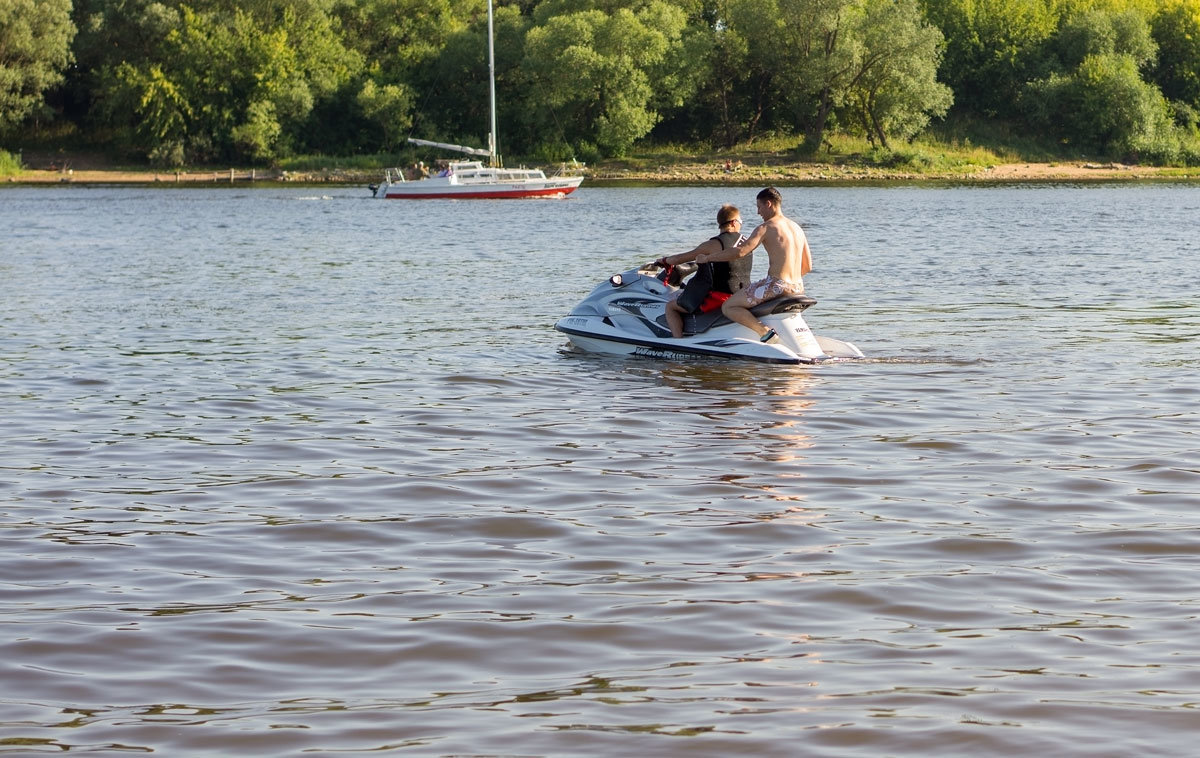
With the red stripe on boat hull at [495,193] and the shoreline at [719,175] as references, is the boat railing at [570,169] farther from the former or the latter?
the red stripe on boat hull at [495,193]

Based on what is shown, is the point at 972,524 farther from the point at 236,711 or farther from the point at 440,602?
the point at 236,711

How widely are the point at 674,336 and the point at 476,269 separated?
13053mm

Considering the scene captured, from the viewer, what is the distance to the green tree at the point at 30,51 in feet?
251

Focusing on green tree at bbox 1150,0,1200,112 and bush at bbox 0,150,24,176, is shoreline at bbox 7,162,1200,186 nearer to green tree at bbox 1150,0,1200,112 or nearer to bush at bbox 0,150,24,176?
bush at bbox 0,150,24,176

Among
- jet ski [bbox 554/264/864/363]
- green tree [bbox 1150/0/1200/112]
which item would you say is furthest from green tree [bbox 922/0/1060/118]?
jet ski [bbox 554/264/864/363]

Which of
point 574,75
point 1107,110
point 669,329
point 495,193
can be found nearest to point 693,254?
point 669,329

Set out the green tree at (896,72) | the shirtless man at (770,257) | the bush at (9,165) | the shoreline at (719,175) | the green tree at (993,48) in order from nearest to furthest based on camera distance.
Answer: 1. the shirtless man at (770,257)
2. the shoreline at (719,175)
3. the green tree at (896,72)
4. the bush at (9,165)
5. the green tree at (993,48)

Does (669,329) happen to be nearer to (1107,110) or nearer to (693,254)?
(693,254)

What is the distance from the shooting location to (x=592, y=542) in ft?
23.0

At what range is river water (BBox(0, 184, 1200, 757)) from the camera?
4832mm

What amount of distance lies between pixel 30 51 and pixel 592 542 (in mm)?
78769

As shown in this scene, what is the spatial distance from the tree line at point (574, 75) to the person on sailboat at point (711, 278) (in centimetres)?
6141

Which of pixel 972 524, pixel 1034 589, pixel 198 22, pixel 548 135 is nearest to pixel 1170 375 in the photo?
pixel 972 524

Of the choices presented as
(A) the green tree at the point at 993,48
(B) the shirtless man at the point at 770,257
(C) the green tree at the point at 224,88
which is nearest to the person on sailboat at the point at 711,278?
(B) the shirtless man at the point at 770,257
